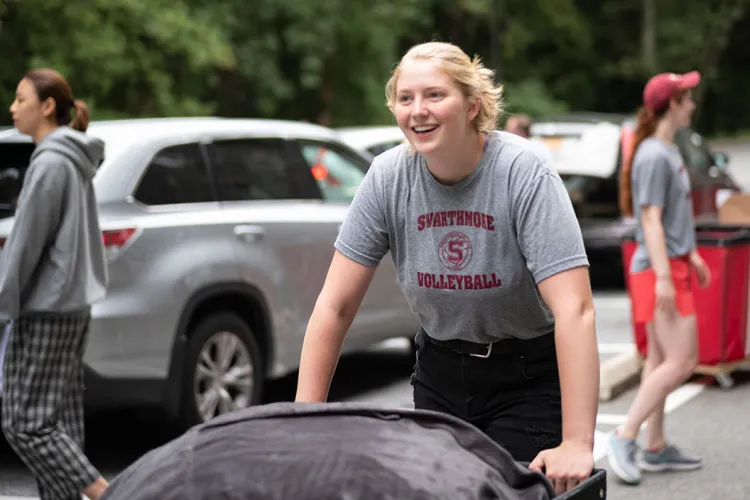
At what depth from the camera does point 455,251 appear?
3334 mm

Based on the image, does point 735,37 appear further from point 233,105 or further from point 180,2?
point 180,2

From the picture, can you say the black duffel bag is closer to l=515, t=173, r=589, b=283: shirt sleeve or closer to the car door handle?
l=515, t=173, r=589, b=283: shirt sleeve

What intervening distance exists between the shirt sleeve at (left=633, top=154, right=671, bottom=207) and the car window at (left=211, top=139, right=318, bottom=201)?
2.33 meters

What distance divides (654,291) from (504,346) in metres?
3.29

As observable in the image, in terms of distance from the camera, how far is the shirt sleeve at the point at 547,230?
3.18 meters

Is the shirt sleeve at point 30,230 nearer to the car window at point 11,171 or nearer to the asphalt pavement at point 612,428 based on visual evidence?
the car window at point 11,171

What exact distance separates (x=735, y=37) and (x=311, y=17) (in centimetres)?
3561

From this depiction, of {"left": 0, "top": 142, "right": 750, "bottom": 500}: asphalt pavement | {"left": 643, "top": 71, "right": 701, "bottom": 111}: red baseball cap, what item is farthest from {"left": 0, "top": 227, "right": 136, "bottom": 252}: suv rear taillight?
{"left": 643, "top": 71, "right": 701, "bottom": 111}: red baseball cap

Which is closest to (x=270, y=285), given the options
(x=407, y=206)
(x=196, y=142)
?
(x=196, y=142)

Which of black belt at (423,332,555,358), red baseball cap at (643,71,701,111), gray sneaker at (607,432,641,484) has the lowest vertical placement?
gray sneaker at (607,432,641,484)

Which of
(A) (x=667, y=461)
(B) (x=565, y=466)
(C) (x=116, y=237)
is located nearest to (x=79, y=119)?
(C) (x=116, y=237)

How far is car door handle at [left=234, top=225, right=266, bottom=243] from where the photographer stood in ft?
23.7

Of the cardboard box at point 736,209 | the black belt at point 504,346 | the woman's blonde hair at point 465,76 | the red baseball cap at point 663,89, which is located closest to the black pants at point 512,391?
the black belt at point 504,346

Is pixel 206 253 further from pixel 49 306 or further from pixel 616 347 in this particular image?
pixel 616 347
